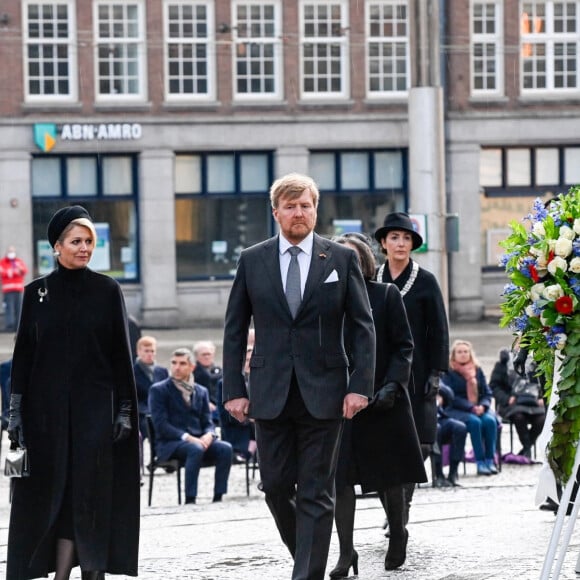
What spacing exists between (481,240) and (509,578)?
95.0 feet

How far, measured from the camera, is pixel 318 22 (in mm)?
35625

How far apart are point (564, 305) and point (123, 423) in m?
2.06

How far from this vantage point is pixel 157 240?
3494 centimetres

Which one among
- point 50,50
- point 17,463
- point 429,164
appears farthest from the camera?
point 50,50

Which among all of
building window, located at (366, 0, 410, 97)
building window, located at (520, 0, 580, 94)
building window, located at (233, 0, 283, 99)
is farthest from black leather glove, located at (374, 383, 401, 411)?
building window, located at (520, 0, 580, 94)

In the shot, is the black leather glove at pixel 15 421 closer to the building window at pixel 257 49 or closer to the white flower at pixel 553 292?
the white flower at pixel 553 292

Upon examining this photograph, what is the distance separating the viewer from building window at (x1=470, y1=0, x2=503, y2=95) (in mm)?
36000

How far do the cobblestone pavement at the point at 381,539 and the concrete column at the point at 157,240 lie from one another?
2085cm

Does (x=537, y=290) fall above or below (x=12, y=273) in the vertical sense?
above

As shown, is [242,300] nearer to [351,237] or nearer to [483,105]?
[351,237]

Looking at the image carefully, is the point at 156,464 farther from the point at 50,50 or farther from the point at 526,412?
the point at 50,50

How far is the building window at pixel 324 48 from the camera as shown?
3559 cm

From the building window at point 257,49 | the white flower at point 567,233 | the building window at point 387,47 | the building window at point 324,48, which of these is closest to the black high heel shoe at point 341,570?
the white flower at point 567,233

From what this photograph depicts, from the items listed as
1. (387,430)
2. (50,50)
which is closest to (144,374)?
(387,430)
